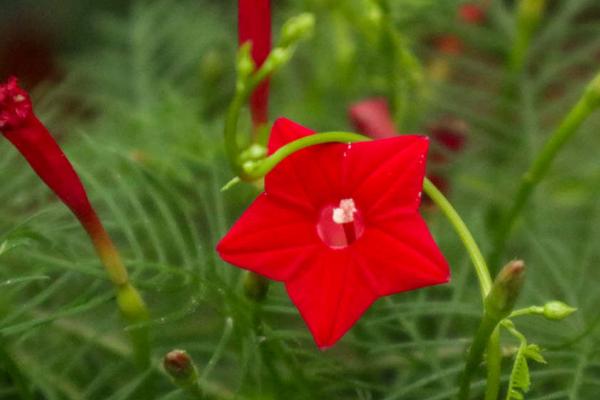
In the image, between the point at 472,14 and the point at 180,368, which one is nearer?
the point at 180,368

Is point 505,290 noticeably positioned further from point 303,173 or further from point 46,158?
point 46,158

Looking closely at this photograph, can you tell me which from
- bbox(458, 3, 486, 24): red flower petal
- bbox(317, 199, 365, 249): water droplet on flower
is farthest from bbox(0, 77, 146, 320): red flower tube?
bbox(458, 3, 486, 24): red flower petal

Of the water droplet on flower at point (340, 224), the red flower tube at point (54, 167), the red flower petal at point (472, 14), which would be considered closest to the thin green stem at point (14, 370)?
the red flower tube at point (54, 167)

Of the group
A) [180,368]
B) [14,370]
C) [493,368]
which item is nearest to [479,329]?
[493,368]

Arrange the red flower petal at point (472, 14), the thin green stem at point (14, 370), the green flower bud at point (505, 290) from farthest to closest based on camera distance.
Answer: the red flower petal at point (472, 14), the thin green stem at point (14, 370), the green flower bud at point (505, 290)

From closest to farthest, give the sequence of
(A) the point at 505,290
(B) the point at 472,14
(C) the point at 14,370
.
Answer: (A) the point at 505,290, (C) the point at 14,370, (B) the point at 472,14

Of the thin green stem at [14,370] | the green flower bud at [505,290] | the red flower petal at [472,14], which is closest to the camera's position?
the green flower bud at [505,290]

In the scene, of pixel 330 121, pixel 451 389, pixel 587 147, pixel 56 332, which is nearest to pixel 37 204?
pixel 56 332

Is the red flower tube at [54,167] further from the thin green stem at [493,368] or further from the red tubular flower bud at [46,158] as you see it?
the thin green stem at [493,368]
